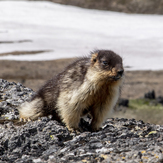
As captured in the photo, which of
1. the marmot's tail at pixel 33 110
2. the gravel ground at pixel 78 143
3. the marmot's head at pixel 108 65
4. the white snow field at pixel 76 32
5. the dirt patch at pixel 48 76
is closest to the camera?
the gravel ground at pixel 78 143

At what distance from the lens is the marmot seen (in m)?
7.31

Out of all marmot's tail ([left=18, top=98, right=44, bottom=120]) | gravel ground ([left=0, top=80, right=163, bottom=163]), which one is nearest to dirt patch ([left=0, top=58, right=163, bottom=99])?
marmot's tail ([left=18, top=98, right=44, bottom=120])

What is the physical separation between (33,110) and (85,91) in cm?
150

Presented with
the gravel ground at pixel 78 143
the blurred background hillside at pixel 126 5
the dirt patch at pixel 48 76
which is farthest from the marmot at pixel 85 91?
the blurred background hillside at pixel 126 5

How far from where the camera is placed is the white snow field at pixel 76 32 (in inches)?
1393

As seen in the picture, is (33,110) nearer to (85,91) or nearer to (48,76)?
(85,91)

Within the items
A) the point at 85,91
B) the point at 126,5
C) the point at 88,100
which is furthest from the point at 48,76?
the point at 126,5

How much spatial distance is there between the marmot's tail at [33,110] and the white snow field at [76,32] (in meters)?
21.9

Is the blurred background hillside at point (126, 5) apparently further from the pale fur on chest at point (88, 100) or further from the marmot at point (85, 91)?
the pale fur on chest at point (88, 100)

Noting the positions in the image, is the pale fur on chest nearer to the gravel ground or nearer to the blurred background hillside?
the gravel ground

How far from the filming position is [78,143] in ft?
22.6

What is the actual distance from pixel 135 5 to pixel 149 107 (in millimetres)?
36007

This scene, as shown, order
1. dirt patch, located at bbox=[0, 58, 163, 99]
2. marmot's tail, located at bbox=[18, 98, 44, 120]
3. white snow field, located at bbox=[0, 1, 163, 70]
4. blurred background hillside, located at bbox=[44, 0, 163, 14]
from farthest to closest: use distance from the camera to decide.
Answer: blurred background hillside, located at bbox=[44, 0, 163, 14] < white snow field, located at bbox=[0, 1, 163, 70] < dirt patch, located at bbox=[0, 58, 163, 99] < marmot's tail, located at bbox=[18, 98, 44, 120]

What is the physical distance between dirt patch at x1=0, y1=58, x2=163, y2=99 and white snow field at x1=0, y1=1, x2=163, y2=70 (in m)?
1.59
